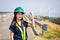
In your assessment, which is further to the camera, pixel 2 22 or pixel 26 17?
pixel 2 22

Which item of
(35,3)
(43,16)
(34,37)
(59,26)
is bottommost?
(34,37)

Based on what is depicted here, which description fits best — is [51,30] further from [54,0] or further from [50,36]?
[54,0]

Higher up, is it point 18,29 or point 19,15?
point 19,15

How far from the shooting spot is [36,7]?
94.6 inches

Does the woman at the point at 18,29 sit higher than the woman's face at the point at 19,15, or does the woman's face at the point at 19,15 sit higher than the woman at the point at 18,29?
the woman's face at the point at 19,15

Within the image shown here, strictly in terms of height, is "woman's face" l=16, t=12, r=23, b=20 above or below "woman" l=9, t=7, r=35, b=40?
above

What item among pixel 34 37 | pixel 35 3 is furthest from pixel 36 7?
pixel 34 37

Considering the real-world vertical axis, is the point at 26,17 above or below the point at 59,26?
above

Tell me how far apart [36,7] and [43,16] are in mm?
161

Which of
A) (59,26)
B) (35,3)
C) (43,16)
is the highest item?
(35,3)

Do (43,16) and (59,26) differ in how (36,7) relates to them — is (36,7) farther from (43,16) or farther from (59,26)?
(59,26)

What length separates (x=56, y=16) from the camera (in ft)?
7.95

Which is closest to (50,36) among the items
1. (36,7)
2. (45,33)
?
(45,33)

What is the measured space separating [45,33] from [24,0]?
1.85 feet
